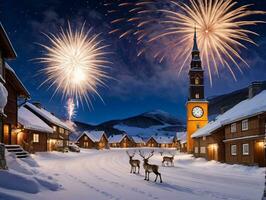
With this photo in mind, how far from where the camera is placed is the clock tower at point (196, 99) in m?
81.1

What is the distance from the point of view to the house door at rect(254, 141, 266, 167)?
31062 millimetres

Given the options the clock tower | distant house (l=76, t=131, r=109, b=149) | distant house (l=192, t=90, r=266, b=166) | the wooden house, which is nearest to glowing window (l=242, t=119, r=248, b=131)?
distant house (l=192, t=90, r=266, b=166)

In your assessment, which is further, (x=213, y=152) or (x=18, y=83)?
(x=213, y=152)

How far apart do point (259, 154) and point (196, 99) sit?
2055 inches

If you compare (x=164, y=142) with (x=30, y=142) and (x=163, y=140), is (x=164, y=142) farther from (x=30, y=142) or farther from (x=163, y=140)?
(x=30, y=142)

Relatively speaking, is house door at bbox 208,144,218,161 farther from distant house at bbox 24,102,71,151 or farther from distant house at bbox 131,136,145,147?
distant house at bbox 131,136,145,147

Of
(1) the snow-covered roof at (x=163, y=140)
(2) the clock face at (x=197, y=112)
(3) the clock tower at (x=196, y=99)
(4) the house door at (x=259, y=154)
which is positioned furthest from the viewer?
(1) the snow-covered roof at (x=163, y=140)

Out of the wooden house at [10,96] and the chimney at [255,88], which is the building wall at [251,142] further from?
the wooden house at [10,96]

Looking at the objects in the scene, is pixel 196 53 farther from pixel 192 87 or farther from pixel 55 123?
pixel 55 123

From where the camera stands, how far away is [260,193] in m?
16.3

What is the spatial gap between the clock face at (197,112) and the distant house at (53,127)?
29.4m

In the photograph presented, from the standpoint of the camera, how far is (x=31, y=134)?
49.6 m

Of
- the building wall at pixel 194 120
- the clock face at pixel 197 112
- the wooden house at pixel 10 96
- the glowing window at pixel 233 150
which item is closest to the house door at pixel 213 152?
the glowing window at pixel 233 150

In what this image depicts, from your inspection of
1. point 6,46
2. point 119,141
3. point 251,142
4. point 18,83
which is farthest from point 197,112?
point 119,141
